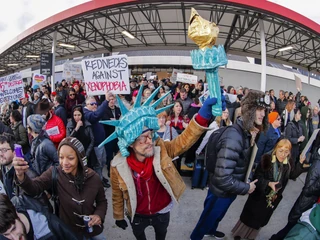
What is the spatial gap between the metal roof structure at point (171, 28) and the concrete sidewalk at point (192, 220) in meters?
6.38

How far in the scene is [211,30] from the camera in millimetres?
1548

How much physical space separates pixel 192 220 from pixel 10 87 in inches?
181

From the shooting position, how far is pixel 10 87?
16.1 ft

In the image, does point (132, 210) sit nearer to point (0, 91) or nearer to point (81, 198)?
point (81, 198)

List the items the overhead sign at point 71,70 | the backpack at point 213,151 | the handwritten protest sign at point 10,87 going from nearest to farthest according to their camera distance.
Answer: the backpack at point 213,151 → the handwritten protest sign at point 10,87 → the overhead sign at point 71,70

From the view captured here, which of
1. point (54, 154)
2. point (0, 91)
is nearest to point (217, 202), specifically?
point (54, 154)

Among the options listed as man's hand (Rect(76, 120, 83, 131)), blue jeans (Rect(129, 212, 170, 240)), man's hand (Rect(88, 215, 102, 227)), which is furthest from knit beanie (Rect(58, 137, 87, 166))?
man's hand (Rect(76, 120, 83, 131))

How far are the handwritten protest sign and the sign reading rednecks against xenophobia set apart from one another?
2.29m

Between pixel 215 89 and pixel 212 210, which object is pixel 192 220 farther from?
pixel 215 89

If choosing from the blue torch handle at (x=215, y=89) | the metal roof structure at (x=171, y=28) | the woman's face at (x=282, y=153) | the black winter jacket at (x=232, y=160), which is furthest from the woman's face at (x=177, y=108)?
the metal roof structure at (x=171, y=28)

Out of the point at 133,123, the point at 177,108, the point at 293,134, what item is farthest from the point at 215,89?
the point at 293,134

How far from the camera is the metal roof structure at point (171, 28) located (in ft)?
27.2

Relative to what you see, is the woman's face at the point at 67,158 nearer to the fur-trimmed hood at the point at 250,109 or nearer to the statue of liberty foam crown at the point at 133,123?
the statue of liberty foam crown at the point at 133,123

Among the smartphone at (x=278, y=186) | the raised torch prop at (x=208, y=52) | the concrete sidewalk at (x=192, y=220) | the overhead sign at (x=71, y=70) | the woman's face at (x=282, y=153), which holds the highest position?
the overhead sign at (x=71, y=70)
